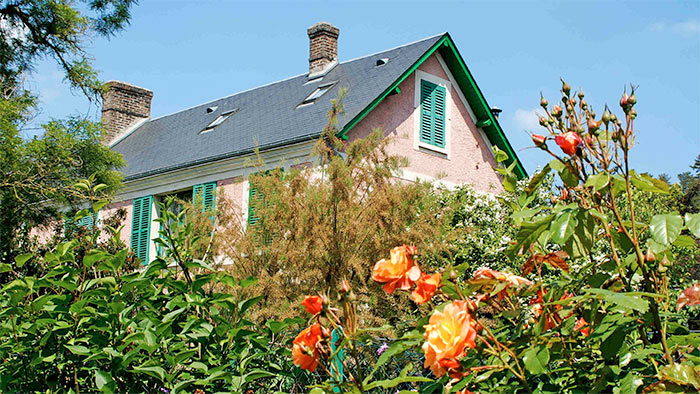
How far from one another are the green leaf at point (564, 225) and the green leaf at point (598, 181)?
0.23ft

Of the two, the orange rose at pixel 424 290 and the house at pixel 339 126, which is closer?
the orange rose at pixel 424 290

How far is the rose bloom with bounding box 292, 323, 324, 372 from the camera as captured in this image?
1.77m

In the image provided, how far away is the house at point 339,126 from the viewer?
14.1 m

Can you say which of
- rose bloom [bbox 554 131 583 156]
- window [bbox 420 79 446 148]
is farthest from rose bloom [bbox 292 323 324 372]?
window [bbox 420 79 446 148]

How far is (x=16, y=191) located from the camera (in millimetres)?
11398

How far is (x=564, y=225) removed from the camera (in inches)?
61.2

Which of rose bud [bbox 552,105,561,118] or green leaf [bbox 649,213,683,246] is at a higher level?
rose bud [bbox 552,105,561,118]

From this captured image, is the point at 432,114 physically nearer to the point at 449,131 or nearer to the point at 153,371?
the point at 449,131

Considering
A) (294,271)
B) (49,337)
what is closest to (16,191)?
(294,271)

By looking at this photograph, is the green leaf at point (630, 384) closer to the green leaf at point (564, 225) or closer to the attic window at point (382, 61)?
the green leaf at point (564, 225)

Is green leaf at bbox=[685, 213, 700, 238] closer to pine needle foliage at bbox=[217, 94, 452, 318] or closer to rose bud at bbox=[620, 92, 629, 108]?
rose bud at bbox=[620, 92, 629, 108]

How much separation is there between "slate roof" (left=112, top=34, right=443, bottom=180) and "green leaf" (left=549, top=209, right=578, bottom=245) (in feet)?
37.2

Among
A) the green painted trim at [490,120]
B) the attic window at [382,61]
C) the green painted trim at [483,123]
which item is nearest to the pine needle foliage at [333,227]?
the green painted trim at [490,120]

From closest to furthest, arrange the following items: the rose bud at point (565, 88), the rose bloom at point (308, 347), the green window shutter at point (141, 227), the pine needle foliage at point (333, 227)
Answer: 1. the rose bloom at point (308, 347)
2. the rose bud at point (565, 88)
3. the pine needle foliage at point (333, 227)
4. the green window shutter at point (141, 227)
